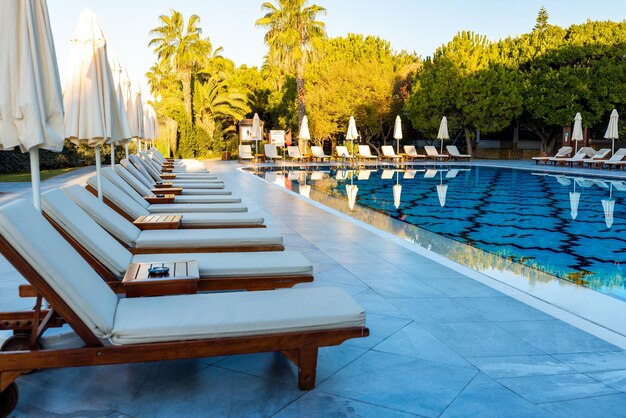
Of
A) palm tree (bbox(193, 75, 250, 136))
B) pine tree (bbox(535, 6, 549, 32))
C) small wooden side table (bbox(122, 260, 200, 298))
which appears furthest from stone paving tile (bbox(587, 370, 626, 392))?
pine tree (bbox(535, 6, 549, 32))

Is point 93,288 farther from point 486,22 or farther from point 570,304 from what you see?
point 486,22

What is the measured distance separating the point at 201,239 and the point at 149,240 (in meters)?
0.42

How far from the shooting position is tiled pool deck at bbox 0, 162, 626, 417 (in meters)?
2.50

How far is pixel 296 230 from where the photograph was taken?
284 inches

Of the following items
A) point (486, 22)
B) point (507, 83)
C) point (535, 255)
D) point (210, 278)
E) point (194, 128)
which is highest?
point (486, 22)

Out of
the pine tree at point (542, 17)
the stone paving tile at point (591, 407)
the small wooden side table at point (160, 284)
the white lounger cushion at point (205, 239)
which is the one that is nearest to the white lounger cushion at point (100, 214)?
the white lounger cushion at point (205, 239)

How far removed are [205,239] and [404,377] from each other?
2144 millimetres

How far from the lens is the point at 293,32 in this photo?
27906mm

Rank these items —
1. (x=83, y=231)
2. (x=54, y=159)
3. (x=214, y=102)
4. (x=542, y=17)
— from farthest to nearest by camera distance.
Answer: (x=542, y=17) → (x=214, y=102) → (x=54, y=159) → (x=83, y=231)

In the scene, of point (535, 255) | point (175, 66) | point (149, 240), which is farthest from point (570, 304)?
point (175, 66)

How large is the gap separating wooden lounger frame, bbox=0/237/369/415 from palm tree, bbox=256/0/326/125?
2683 cm

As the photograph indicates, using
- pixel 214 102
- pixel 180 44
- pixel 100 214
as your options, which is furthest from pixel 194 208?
pixel 180 44

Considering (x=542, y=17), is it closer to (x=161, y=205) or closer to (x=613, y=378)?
(x=161, y=205)

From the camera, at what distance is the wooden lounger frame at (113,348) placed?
226 cm
